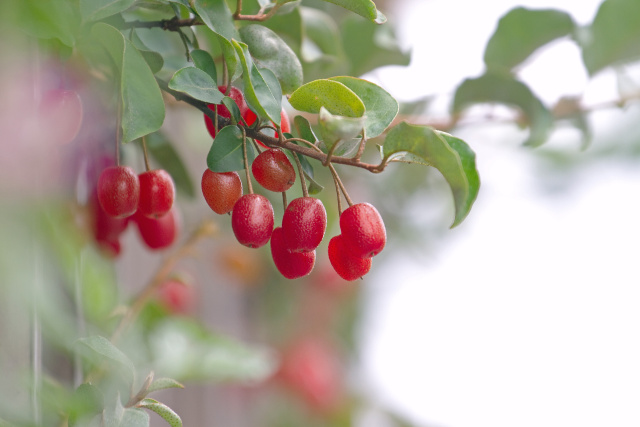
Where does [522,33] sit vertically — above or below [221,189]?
above

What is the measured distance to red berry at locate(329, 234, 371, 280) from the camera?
0.33m

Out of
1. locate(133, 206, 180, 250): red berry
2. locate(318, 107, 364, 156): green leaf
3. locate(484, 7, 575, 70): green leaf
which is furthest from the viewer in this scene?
locate(484, 7, 575, 70): green leaf

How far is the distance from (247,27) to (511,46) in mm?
385

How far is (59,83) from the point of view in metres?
0.40

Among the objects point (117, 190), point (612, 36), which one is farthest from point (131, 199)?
point (612, 36)

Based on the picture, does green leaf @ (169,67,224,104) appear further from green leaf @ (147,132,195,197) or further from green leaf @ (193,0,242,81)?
green leaf @ (147,132,195,197)

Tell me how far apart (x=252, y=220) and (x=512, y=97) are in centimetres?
36

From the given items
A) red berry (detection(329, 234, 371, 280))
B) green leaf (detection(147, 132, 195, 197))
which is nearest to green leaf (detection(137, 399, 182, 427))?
red berry (detection(329, 234, 371, 280))

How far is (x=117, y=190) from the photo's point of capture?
0.34m

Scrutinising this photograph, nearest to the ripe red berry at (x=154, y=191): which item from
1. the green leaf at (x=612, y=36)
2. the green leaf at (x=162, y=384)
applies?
the green leaf at (x=162, y=384)

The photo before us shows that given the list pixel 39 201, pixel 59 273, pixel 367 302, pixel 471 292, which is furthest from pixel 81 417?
pixel 471 292

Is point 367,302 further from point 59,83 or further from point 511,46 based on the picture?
point 59,83

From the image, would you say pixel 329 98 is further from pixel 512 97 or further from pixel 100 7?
pixel 512 97

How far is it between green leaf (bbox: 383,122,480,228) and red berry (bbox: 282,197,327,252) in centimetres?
5
